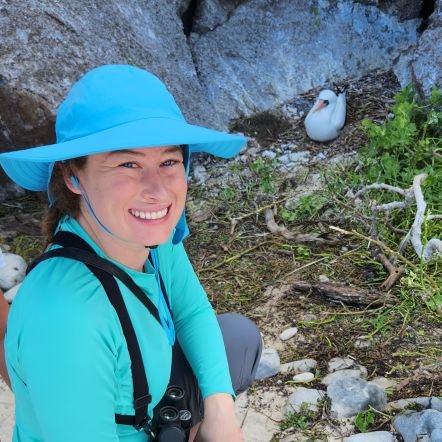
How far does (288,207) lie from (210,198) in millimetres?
550

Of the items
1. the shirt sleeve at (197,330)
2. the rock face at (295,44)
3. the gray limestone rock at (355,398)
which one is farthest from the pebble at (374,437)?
the rock face at (295,44)

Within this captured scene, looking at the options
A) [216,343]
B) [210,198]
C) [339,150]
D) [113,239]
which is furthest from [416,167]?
[113,239]

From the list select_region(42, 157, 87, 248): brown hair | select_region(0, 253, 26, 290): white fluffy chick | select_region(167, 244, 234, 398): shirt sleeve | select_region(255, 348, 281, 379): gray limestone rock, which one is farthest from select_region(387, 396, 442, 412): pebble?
select_region(0, 253, 26, 290): white fluffy chick

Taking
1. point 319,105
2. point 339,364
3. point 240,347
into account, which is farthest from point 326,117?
point 240,347

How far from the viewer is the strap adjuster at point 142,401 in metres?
1.61

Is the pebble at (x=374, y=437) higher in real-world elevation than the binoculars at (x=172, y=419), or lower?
lower

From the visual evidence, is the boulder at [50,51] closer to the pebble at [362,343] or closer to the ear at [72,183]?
the pebble at [362,343]

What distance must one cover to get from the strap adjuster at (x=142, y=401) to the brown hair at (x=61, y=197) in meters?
0.48

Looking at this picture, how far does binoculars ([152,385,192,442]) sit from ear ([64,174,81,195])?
68 centimetres

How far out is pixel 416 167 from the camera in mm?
3914

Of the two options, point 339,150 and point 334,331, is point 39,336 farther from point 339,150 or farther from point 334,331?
point 339,150

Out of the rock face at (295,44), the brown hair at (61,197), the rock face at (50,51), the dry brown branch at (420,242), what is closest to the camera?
the brown hair at (61,197)

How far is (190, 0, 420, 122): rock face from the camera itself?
488 centimetres

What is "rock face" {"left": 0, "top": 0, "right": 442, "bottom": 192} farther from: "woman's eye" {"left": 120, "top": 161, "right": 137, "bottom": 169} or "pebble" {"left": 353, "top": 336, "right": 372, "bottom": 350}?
"woman's eye" {"left": 120, "top": 161, "right": 137, "bottom": 169}
